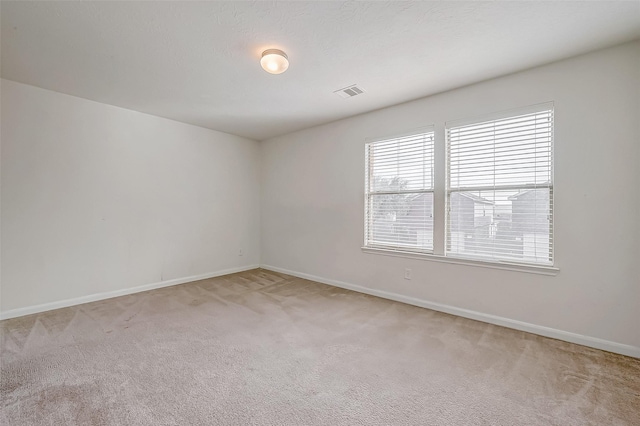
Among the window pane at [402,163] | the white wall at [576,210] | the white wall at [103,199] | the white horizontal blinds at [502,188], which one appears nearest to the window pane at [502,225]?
the white horizontal blinds at [502,188]

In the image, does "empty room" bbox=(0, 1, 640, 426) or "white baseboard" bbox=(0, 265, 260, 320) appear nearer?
"empty room" bbox=(0, 1, 640, 426)

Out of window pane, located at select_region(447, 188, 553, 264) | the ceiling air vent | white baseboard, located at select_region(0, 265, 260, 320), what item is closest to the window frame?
window pane, located at select_region(447, 188, 553, 264)

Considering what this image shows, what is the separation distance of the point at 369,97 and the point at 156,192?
3309mm

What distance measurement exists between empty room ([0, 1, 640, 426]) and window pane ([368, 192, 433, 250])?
3 centimetres

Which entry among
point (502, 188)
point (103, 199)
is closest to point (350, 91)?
point (502, 188)

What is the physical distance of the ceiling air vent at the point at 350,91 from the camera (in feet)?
10.1

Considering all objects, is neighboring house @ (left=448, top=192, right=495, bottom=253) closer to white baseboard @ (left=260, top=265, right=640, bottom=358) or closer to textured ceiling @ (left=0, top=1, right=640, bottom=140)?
white baseboard @ (left=260, top=265, right=640, bottom=358)

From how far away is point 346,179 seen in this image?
163 inches

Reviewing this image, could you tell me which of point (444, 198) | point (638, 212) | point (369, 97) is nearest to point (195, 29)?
point (369, 97)

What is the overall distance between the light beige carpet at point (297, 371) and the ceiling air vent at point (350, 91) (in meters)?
2.55

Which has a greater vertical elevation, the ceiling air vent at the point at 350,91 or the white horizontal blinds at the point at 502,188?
the ceiling air vent at the point at 350,91

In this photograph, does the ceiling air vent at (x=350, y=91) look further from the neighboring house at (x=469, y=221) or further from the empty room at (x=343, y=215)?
the neighboring house at (x=469, y=221)

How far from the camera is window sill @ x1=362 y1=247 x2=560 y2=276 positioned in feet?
8.49

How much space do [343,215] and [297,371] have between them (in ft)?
8.20
